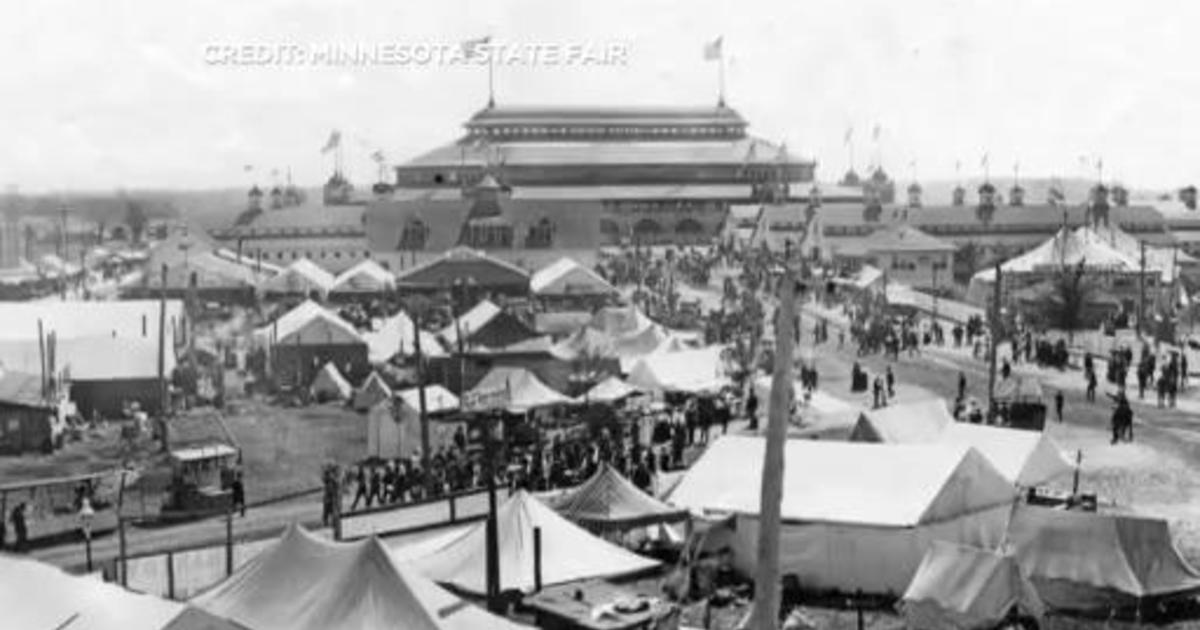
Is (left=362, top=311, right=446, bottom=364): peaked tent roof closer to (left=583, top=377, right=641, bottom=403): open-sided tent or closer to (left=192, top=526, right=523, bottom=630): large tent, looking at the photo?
(left=583, top=377, right=641, bottom=403): open-sided tent

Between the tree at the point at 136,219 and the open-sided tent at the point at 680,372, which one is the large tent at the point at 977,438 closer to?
the open-sided tent at the point at 680,372

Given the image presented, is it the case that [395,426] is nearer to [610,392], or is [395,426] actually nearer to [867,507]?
[610,392]

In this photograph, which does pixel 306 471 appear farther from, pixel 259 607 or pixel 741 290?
pixel 741 290

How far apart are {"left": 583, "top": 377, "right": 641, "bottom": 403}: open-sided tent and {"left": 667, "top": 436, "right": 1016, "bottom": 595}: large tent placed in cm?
1332

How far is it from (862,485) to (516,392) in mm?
13895

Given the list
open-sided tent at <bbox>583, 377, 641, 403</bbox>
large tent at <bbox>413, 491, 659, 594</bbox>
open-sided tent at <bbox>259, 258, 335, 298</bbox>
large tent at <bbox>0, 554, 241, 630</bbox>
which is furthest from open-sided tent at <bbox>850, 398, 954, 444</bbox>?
open-sided tent at <bbox>259, 258, 335, 298</bbox>

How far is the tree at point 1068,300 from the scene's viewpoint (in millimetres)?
54812

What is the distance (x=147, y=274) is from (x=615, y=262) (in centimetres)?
2353

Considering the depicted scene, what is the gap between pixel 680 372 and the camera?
35.2 m

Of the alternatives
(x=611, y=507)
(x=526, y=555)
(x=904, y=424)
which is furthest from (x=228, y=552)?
(x=904, y=424)

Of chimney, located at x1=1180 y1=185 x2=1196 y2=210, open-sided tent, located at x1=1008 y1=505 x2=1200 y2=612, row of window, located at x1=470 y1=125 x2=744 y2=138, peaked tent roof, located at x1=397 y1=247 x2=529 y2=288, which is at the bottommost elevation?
open-sided tent, located at x1=1008 y1=505 x2=1200 y2=612

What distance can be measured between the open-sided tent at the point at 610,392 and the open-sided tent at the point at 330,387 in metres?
8.33

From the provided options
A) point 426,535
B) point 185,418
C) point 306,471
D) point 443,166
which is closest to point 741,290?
point 185,418

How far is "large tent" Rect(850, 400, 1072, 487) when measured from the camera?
72.5ft
